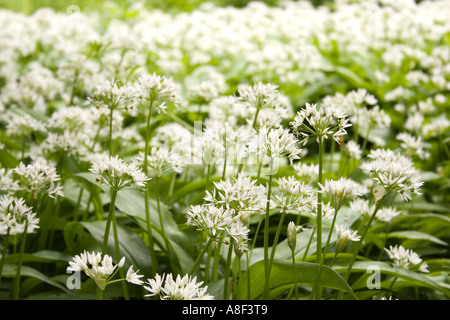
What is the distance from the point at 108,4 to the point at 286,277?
26.3ft

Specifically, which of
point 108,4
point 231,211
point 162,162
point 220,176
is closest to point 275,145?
point 231,211

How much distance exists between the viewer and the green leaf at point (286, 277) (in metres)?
1.56

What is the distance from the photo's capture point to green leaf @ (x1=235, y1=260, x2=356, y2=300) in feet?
5.13

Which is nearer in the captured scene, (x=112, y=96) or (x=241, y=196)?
(x=241, y=196)

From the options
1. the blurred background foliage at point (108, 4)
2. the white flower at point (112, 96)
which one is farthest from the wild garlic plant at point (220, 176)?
the blurred background foliage at point (108, 4)

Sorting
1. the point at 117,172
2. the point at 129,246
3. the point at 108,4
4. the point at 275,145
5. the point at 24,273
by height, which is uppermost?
the point at 108,4

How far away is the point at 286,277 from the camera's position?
1.76 meters

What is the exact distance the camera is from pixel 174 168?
184cm

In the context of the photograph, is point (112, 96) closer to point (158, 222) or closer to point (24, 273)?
point (158, 222)

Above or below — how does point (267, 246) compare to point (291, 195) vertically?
below

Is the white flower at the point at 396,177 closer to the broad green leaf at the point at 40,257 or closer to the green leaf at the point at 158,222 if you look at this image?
the green leaf at the point at 158,222

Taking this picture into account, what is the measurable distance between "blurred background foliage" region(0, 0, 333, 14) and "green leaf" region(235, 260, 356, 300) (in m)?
7.36
